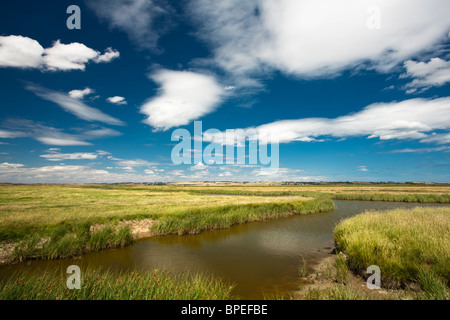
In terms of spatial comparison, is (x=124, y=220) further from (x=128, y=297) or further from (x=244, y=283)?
(x=128, y=297)

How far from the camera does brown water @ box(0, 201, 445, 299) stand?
11556 millimetres

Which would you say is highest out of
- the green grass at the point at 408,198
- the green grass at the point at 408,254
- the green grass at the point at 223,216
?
the green grass at the point at 408,254

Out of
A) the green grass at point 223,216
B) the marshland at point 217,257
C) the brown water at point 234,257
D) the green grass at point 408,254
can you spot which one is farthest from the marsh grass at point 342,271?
the green grass at point 223,216

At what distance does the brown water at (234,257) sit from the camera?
37.9 feet

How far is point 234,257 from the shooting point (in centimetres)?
1529

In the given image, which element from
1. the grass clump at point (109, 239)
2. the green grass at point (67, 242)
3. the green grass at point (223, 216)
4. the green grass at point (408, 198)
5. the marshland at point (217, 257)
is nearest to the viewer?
the marshland at point (217, 257)

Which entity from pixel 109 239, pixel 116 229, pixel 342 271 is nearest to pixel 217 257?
pixel 342 271

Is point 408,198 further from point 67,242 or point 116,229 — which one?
point 67,242

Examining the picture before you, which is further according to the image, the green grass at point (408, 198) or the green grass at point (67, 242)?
the green grass at point (408, 198)

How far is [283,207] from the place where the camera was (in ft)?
109

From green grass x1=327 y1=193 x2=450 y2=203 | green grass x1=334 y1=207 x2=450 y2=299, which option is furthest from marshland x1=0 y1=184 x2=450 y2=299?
green grass x1=327 y1=193 x2=450 y2=203

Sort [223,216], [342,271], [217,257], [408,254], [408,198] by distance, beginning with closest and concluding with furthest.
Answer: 1. [408,254]
2. [342,271]
3. [217,257]
4. [223,216]
5. [408,198]

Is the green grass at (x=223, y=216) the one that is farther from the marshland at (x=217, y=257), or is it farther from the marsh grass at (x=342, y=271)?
the marsh grass at (x=342, y=271)

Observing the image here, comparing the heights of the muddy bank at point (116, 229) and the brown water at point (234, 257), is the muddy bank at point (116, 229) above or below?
above
